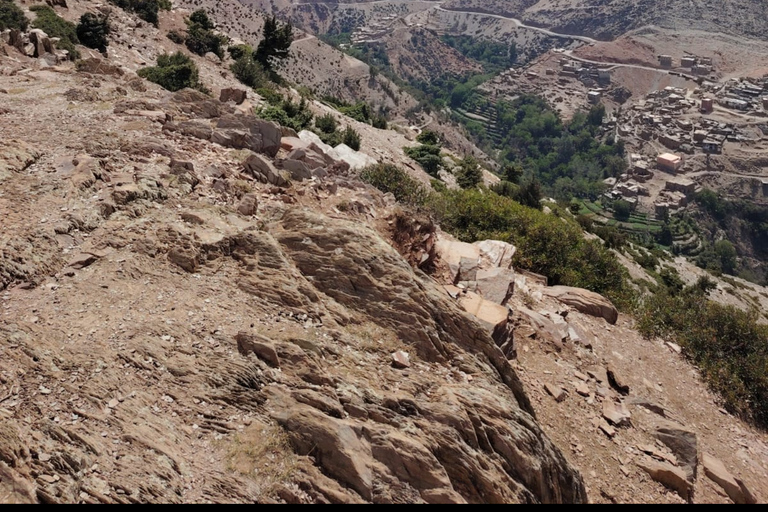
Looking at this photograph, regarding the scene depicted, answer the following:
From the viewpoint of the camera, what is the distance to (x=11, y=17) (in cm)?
2686

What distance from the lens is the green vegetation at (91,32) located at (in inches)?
1152

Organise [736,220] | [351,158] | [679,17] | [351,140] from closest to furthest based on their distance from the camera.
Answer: [351,158]
[351,140]
[736,220]
[679,17]

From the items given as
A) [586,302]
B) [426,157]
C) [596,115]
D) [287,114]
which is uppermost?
[287,114]

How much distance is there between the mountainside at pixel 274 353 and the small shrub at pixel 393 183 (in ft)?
14.9

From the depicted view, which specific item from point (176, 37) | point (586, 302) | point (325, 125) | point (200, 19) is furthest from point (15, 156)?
point (200, 19)

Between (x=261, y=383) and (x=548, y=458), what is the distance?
597 centimetres

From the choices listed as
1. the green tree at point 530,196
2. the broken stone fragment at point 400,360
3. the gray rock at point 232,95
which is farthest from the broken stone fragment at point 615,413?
the green tree at point 530,196

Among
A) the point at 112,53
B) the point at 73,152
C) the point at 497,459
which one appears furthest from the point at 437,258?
the point at 112,53

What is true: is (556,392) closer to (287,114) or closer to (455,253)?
(455,253)

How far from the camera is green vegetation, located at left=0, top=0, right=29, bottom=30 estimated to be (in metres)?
26.1

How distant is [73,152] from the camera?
40.7ft

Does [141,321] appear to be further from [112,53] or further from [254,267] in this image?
[112,53]

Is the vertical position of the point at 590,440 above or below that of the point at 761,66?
below

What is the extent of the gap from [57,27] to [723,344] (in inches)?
1619
